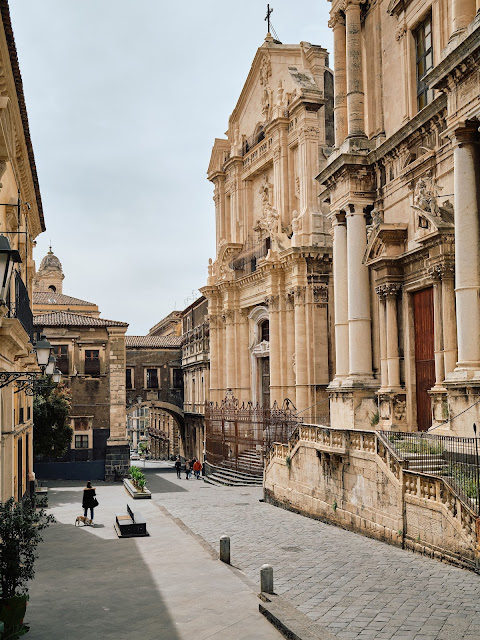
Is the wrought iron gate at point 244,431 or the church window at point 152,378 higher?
the church window at point 152,378

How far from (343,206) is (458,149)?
697 cm

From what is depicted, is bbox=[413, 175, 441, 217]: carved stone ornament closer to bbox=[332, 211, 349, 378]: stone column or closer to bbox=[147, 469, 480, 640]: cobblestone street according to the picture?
bbox=[332, 211, 349, 378]: stone column

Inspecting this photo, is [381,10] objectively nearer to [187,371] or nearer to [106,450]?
[106,450]

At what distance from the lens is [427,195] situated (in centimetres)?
1697

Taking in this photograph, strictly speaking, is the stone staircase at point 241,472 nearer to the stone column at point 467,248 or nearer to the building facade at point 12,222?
the building facade at point 12,222

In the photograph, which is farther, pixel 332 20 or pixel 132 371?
pixel 132 371

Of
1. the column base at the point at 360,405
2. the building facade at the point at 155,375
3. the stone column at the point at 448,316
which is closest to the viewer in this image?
the stone column at the point at 448,316

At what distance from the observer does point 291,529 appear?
17.8m

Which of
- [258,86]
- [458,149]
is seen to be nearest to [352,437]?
[458,149]

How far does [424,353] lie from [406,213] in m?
3.84

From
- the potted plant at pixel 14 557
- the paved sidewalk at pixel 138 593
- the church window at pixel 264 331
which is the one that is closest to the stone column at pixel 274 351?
the church window at pixel 264 331

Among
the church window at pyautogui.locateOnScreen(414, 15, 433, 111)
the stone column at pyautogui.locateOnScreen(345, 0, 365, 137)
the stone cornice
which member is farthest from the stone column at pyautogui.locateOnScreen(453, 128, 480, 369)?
the stone column at pyautogui.locateOnScreen(345, 0, 365, 137)

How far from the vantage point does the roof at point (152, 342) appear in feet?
176

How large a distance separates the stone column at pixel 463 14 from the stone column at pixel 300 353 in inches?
665
